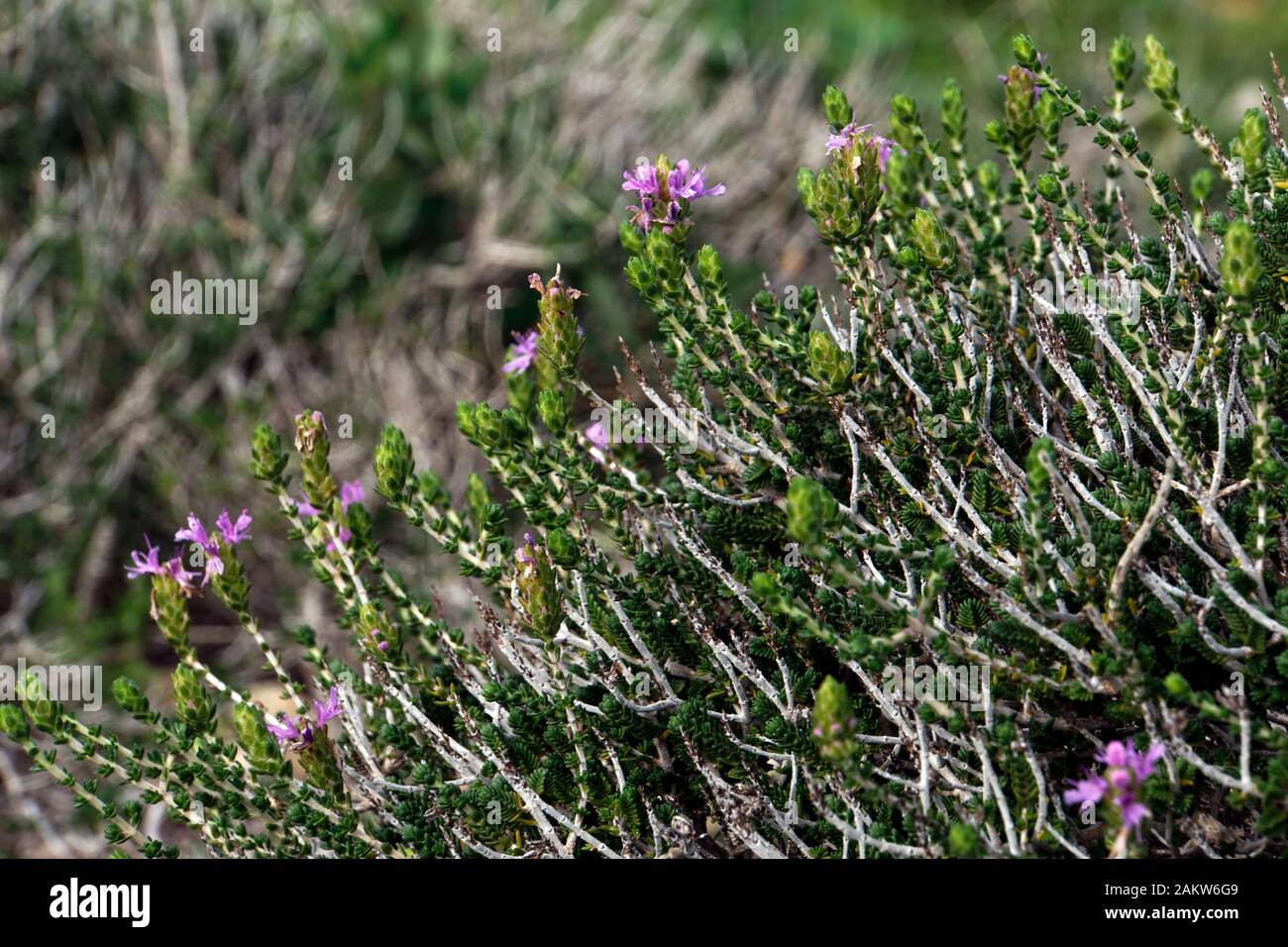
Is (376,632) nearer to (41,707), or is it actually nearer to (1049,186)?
(41,707)

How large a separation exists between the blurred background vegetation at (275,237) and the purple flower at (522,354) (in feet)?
5.81

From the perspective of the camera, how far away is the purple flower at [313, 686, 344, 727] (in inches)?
88.4

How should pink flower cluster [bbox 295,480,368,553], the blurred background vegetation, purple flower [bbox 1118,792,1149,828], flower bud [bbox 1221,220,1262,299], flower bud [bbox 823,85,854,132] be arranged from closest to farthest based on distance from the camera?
A: purple flower [bbox 1118,792,1149,828]
flower bud [bbox 1221,220,1262,299]
flower bud [bbox 823,85,854,132]
pink flower cluster [bbox 295,480,368,553]
the blurred background vegetation

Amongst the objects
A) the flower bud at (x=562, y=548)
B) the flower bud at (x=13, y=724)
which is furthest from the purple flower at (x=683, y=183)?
the flower bud at (x=13, y=724)

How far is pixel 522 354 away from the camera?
2.58 meters

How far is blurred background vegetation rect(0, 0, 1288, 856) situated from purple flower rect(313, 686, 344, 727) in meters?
1.90

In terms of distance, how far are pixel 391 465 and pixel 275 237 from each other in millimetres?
3291

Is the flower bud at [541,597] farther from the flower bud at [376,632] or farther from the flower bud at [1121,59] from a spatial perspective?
the flower bud at [1121,59]

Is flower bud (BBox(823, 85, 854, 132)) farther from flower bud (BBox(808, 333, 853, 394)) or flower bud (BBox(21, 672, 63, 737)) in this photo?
flower bud (BBox(21, 672, 63, 737))

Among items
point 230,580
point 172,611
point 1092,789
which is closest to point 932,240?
point 1092,789

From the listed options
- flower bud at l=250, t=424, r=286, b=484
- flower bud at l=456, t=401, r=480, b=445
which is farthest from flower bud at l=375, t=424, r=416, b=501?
flower bud at l=250, t=424, r=286, b=484

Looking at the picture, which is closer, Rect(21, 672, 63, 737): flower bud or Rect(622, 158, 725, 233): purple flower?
Rect(21, 672, 63, 737): flower bud

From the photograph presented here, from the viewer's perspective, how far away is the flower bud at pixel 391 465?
223cm
